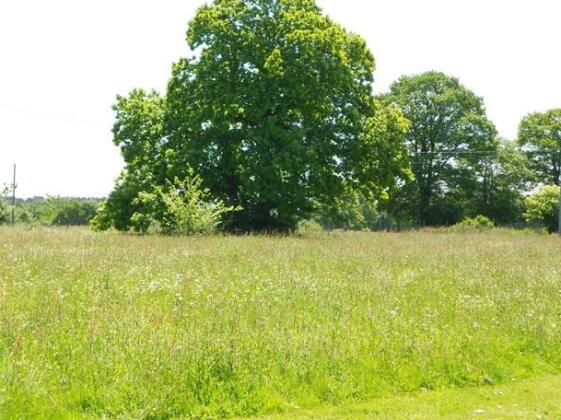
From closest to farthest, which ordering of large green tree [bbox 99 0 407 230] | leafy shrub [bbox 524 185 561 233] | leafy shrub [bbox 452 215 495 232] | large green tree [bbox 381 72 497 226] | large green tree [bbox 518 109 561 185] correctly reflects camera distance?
large green tree [bbox 99 0 407 230], leafy shrub [bbox 452 215 495 232], leafy shrub [bbox 524 185 561 233], large green tree [bbox 381 72 497 226], large green tree [bbox 518 109 561 185]

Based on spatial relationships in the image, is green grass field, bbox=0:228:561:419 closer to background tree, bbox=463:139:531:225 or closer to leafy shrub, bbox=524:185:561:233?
leafy shrub, bbox=524:185:561:233

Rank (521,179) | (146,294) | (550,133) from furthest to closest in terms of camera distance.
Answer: (550,133)
(521,179)
(146,294)

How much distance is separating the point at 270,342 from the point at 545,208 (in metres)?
46.9

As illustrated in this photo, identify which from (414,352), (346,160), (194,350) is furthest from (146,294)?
(346,160)

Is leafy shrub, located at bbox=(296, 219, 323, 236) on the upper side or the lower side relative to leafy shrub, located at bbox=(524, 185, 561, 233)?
lower

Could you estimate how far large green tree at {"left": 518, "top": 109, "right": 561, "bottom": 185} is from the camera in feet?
208

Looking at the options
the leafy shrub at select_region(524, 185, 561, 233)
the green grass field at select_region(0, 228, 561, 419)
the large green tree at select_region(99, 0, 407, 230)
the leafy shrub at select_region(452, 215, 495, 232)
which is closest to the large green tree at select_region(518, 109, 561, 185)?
the leafy shrub at select_region(524, 185, 561, 233)

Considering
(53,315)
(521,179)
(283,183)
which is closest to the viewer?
(53,315)

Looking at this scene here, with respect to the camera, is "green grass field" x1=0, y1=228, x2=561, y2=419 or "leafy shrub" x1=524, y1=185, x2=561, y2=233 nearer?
→ "green grass field" x1=0, y1=228, x2=561, y2=419

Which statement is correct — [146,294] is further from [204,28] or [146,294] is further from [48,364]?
[204,28]

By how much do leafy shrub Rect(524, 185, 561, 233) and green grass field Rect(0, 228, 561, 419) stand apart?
129 feet

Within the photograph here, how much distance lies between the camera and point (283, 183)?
26.1 metres

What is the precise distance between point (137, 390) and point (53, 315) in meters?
2.62

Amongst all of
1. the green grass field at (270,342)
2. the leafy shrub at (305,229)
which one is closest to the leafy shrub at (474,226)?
the leafy shrub at (305,229)
